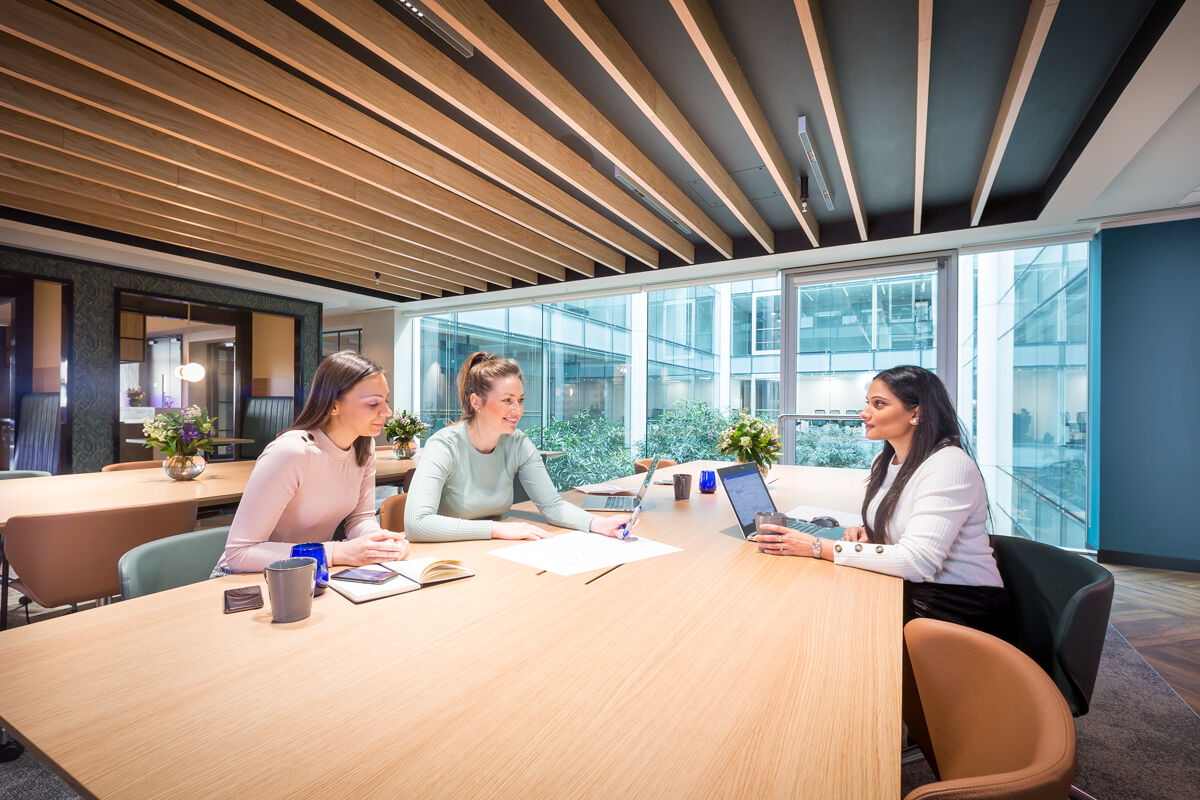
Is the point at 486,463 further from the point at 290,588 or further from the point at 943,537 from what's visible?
the point at 943,537

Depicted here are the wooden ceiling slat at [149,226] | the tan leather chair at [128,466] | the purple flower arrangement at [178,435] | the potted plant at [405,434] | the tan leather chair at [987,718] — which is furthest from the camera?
the potted plant at [405,434]

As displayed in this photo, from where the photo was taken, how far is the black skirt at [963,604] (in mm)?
1604

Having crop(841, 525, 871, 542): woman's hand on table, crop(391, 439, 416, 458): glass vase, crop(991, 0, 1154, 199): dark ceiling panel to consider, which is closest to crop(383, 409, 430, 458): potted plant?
crop(391, 439, 416, 458): glass vase

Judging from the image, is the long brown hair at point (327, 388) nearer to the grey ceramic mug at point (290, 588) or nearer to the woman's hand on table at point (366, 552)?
the woman's hand on table at point (366, 552)

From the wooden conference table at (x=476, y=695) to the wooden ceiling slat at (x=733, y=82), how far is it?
6.69ft

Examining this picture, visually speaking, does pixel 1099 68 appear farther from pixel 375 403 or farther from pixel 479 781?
pixel 479 781

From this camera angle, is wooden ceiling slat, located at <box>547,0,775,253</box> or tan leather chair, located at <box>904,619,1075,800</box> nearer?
tan leather chair, located at <box>904,619,1075,800</box>

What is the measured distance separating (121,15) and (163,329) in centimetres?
564

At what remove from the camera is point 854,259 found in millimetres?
5293

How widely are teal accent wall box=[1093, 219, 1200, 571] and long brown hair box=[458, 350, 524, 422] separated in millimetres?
4894

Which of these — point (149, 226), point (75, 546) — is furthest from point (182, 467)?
point (149, 226)

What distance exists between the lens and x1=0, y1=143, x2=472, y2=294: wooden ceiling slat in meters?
3.35

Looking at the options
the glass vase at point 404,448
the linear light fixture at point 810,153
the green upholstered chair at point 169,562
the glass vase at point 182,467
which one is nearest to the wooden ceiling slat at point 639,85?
the linear light fixture at point 810,153

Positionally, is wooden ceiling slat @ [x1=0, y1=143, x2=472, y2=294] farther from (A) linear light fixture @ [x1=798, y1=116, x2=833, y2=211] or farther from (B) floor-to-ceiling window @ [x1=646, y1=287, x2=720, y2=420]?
(A) linear light fixture @ [x1=798, y1=116, x2=833, y2=211]
